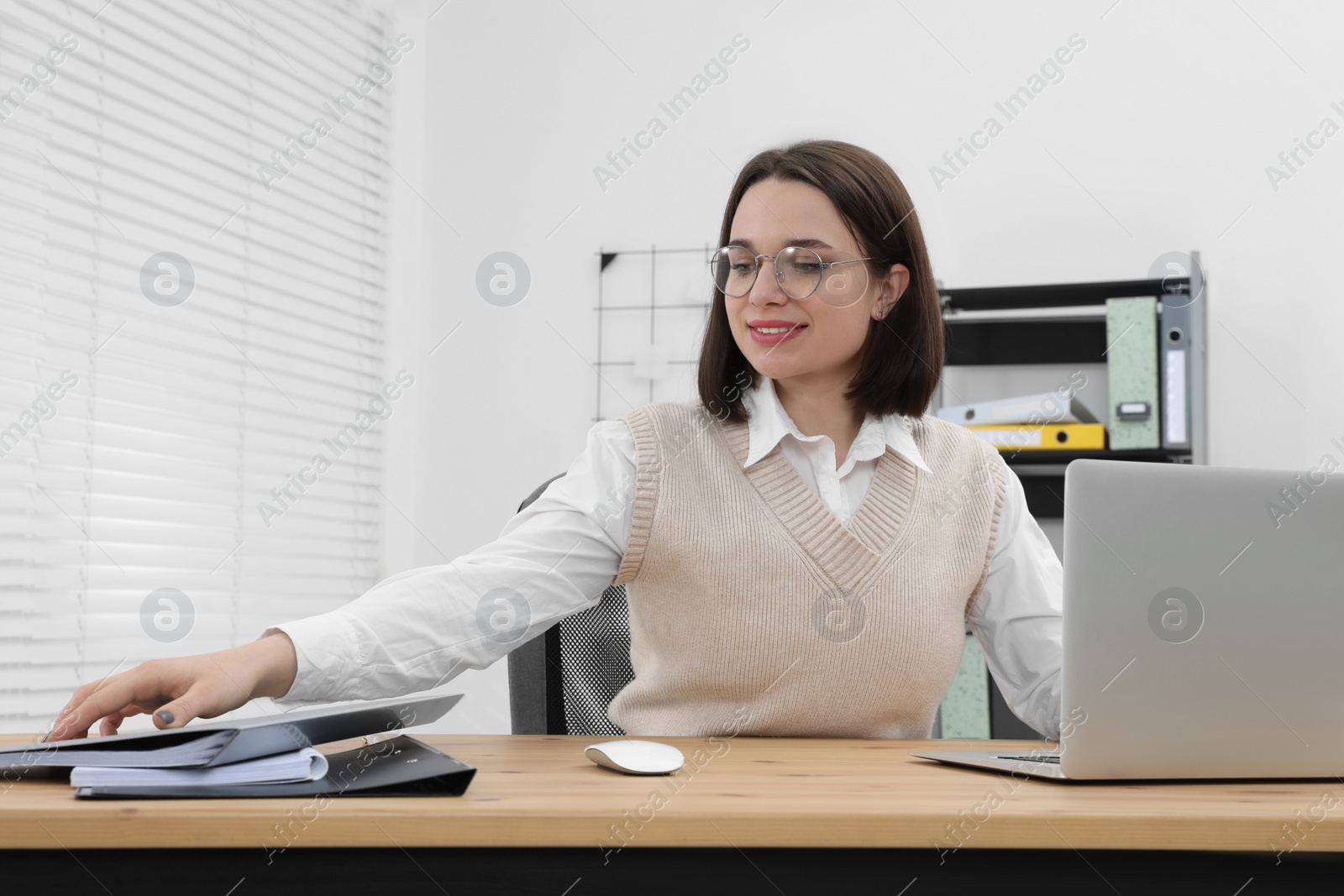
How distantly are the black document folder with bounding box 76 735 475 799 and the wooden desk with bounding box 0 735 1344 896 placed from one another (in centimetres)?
1

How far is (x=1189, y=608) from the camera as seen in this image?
792 millimetres

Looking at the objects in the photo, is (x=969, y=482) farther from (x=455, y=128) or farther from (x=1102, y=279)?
(x=455, y=128)

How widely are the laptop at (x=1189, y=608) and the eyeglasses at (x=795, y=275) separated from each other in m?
0.61

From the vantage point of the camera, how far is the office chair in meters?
1.44

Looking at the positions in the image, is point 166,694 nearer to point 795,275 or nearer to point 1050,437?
point 795,275

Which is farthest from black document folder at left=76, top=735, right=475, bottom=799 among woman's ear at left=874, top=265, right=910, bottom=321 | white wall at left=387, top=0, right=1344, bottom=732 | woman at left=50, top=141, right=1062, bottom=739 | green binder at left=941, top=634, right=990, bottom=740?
white wall at left=387, top=0, right=1344, bottom=732

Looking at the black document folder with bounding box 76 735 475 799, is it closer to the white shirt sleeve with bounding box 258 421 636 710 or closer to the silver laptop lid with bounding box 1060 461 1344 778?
the white shirt sleeve with bounding box 258 421 636 710

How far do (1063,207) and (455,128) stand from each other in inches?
69.0

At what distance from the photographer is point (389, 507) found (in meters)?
3.30

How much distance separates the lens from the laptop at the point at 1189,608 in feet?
2.57

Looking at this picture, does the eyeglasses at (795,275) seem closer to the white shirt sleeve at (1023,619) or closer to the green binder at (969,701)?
the white shirt sleeve at (1023,619)

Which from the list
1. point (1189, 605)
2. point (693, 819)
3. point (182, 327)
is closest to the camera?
point (693, 819)

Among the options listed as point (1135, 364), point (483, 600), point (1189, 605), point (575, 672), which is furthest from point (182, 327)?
point (1189, 605)

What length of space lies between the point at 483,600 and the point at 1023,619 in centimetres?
64
